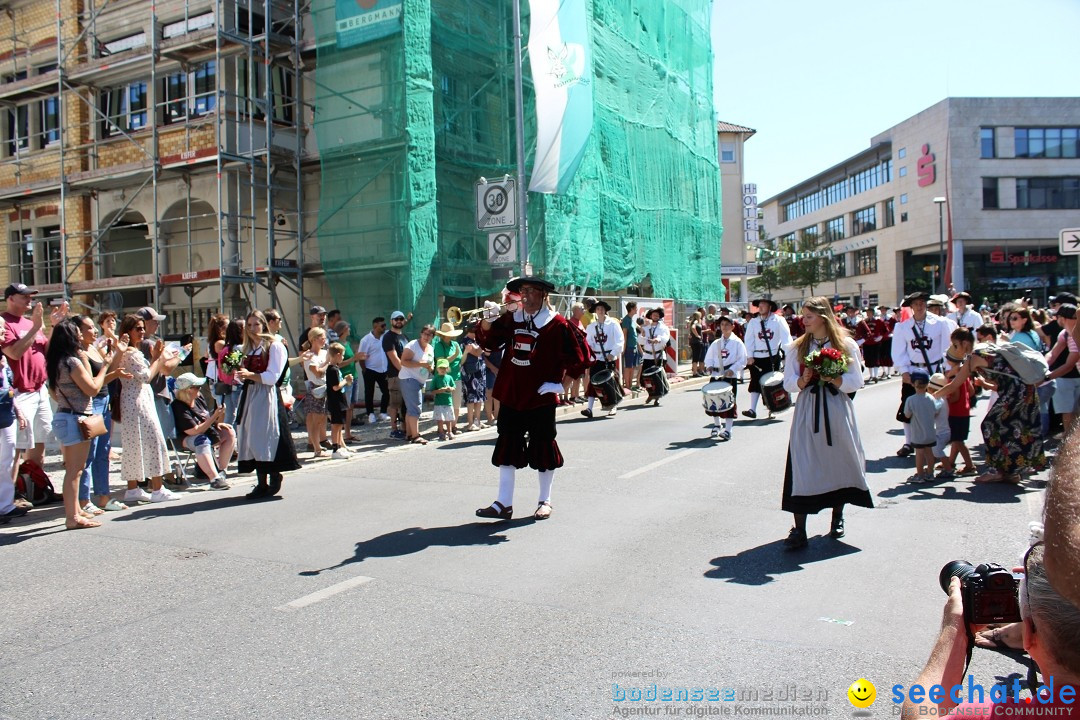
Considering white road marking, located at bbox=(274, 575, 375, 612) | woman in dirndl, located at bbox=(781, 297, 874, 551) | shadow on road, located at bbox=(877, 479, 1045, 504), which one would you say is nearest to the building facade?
shadow on road, located at bbox=(877, 479, 1045, 504)

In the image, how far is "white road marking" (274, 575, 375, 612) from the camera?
5039 millimetres

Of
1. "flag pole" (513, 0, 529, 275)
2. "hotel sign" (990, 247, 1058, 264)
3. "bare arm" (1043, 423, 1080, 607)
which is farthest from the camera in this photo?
"hotel sign" (990, 247, 1058, 264)

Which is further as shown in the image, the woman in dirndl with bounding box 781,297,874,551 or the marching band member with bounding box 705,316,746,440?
the marching band member with bounding box 705,316,746,440

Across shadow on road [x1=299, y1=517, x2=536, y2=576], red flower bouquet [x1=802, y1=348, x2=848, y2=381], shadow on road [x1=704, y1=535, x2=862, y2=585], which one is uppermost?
red flower bouquet [x1=802, y1=348, x2=848, y2=381]

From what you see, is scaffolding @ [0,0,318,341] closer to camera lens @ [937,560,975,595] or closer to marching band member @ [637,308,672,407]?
marching band member @ [637,308,672,407]

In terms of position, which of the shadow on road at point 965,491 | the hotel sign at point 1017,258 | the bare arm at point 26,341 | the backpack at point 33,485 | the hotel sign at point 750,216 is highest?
the hotel sign at point 750,216

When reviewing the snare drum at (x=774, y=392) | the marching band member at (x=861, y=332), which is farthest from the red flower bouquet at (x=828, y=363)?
the marching band member at (x=861, y=332)

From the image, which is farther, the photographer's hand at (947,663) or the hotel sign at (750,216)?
the hotel sign at (750,216)

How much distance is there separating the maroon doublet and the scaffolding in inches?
469

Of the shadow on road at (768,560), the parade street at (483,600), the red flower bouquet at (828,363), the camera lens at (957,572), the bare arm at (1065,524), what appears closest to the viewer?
the bare arm at (1065,524)

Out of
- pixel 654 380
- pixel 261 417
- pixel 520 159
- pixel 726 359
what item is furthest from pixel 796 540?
pixel 520 159

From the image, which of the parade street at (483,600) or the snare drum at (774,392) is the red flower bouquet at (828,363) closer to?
the parade street at (483,600)

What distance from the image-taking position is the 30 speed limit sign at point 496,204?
16.4m

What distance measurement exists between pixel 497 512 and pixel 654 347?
27.7ft
